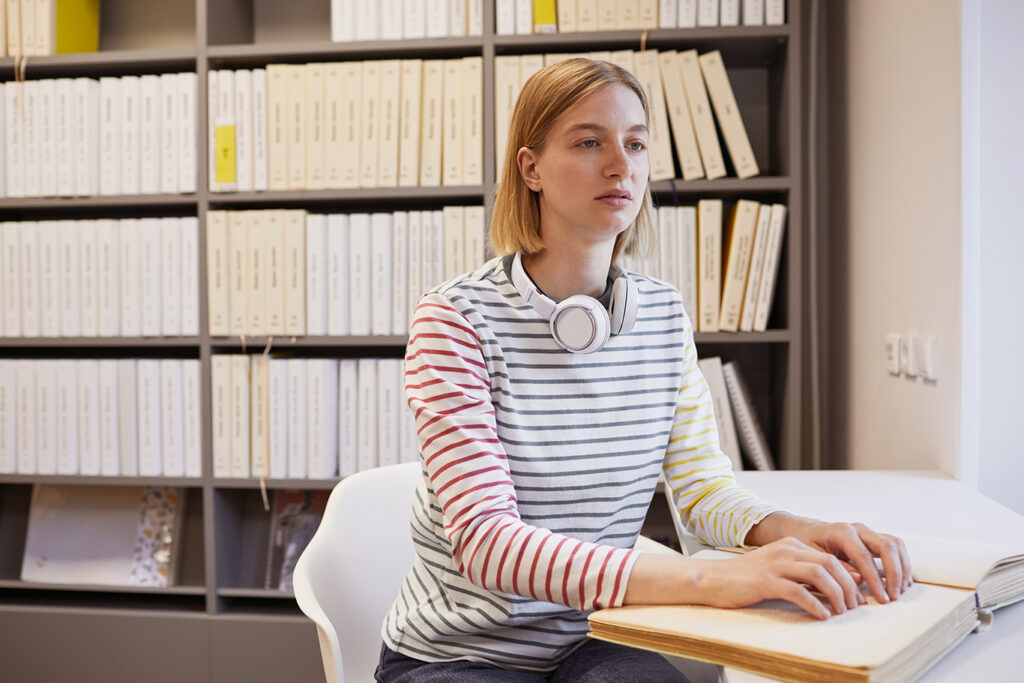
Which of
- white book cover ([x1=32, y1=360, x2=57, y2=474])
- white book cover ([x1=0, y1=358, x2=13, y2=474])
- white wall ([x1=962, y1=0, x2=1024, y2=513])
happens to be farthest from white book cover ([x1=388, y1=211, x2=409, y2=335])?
white wall ([x1=962, y1=0, x2=1024, y2=513])

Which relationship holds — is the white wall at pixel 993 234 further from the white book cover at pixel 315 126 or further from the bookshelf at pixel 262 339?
the white book cover at pixel 315 126

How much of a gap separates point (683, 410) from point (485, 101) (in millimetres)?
1276

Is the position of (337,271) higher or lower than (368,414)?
higher

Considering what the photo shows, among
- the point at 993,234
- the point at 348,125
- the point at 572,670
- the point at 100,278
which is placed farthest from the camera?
the point at 100,278

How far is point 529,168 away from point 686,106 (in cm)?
113

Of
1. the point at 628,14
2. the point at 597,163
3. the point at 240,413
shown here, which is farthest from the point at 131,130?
the point at 597,163

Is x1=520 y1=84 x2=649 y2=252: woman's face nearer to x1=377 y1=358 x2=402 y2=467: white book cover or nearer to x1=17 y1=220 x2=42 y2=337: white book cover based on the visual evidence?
x1=377 y1=358 x2=402 y2=467: white book cover

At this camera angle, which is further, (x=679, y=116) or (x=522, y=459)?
(x=679, y=116)

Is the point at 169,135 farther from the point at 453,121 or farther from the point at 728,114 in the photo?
the point at 728,114

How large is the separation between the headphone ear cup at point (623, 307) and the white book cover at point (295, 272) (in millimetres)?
1327

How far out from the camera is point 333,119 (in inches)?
86.9

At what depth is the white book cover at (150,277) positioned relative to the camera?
2.28 metres

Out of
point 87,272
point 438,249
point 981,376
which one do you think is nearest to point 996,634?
point 981,376

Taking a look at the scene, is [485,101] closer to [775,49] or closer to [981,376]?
[775,49]
